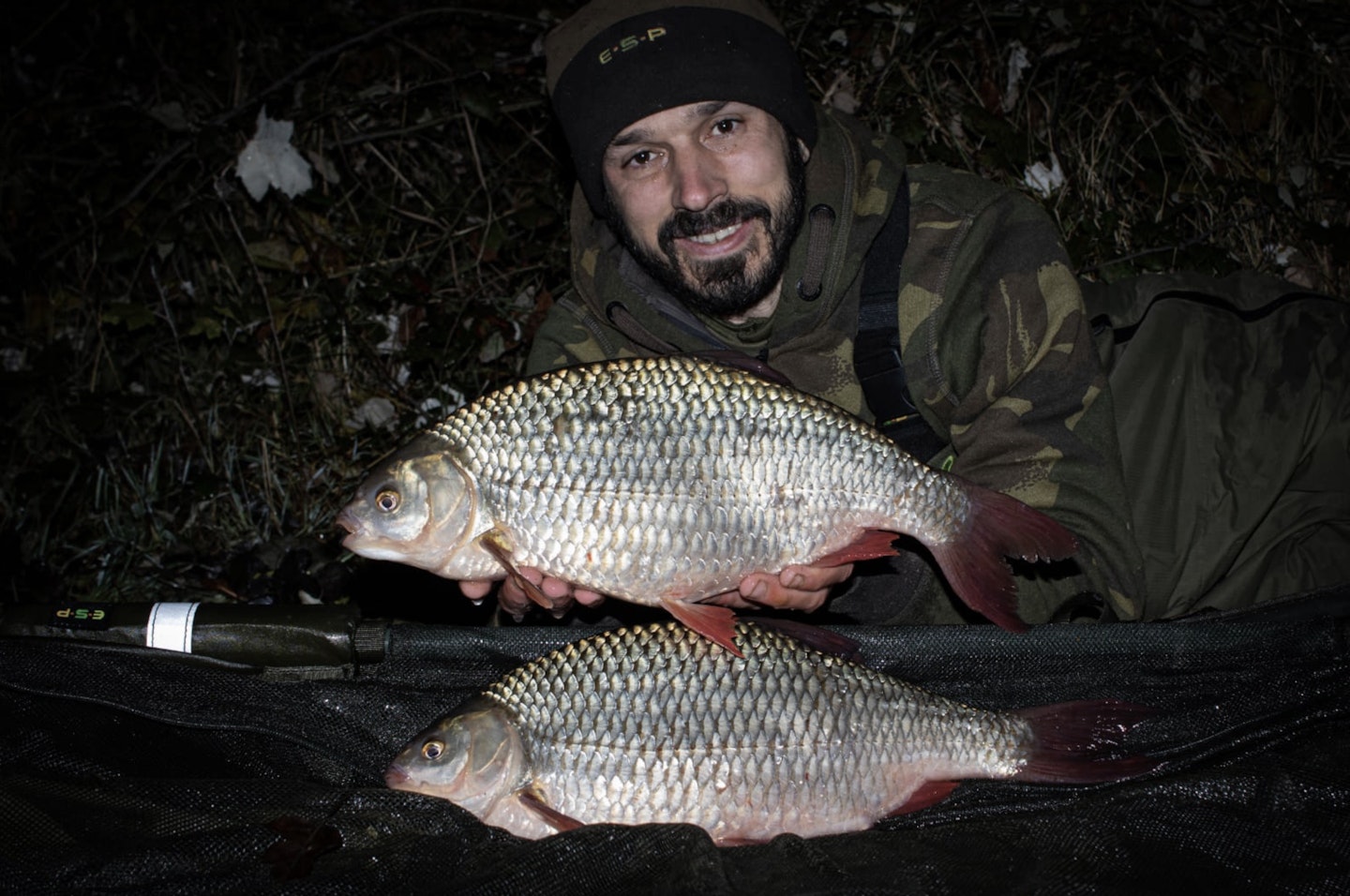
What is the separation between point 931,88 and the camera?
144 inches

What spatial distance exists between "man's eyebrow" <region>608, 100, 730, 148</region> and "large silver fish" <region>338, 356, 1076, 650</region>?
675 mm

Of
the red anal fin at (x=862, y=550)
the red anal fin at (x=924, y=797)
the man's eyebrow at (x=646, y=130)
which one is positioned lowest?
the red anal fin at (x=924, y=797)

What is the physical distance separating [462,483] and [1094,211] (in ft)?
8.84

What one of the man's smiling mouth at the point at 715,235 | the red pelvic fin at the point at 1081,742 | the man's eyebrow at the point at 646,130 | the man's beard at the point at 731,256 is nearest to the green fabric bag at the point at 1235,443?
the red pelvic fin at the point at 1081,742

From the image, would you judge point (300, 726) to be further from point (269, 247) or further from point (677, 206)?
point (269, 247)

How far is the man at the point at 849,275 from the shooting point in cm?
202

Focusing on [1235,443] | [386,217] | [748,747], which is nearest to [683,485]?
[748,747]

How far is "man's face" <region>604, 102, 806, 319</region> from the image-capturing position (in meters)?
2.15

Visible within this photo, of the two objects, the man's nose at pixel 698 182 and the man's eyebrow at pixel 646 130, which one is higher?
the man's eyebrow at pixel 646 130

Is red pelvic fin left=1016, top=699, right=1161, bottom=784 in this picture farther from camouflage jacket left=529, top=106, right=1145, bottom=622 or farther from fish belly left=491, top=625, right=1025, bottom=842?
camouflage jacket left=529, top=106, right=1145, bottom=622

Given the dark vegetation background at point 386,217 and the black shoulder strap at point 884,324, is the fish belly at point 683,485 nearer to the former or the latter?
the black shoulder strap at point 884,324

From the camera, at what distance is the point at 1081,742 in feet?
5.50

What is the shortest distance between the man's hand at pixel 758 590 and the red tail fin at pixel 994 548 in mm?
197

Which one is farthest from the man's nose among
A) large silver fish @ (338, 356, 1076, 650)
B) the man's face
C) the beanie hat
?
large silver fish @ (338, 356, 1076, 650)
